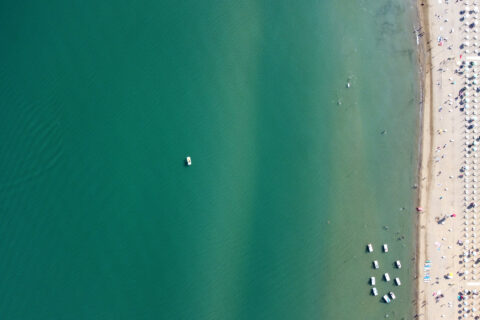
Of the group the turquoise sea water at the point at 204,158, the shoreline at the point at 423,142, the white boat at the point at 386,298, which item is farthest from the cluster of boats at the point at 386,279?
the shoreline at the point at 423,142

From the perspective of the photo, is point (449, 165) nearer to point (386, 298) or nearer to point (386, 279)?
point (386, 279)

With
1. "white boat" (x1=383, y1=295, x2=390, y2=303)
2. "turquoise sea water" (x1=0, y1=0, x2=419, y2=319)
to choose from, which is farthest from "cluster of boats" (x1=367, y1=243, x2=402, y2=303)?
"turquoise sea water" (x1=0, y1=0, x2=419, y2=319)

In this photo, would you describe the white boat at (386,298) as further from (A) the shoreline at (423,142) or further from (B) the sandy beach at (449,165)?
(B) the sandy beach at (449,165)

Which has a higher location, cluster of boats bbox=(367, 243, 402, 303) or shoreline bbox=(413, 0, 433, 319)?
shoreline bbox=(413, 0, 433, 319)

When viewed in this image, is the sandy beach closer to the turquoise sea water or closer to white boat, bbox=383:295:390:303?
the turquoise sea water

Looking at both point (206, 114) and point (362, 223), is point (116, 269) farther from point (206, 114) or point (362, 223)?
point (362, 223)

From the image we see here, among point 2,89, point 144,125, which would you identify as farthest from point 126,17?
point 2,89

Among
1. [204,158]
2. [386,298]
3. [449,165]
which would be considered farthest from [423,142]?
[204,158]
